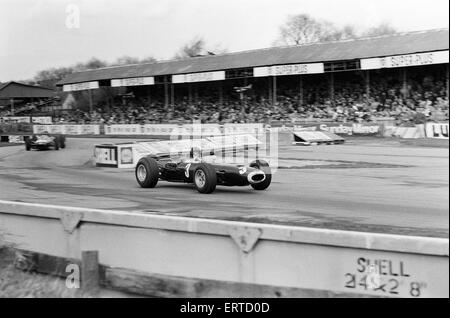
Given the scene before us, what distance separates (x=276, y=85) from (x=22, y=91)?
3123 millimetres

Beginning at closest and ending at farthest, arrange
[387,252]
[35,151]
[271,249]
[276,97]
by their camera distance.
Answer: [387,252] < [271,249] < [276,97] < [35,151]

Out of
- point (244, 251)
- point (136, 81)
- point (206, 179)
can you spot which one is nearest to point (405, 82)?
point (244, 251)

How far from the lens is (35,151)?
7473mm

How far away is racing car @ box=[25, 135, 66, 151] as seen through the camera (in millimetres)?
7363

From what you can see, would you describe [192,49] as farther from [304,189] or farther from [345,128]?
[304,189]

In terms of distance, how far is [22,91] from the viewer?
7.29m

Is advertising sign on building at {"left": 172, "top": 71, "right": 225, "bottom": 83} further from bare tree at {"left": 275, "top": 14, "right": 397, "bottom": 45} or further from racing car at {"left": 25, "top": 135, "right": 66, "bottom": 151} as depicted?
racing car at {"left": 25, "top": 135, "right": 66, "bottom": 151}

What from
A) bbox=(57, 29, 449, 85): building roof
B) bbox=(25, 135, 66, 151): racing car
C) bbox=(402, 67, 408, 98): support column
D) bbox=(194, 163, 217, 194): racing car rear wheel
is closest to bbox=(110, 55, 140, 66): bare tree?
bbox=(57, 29, 449, 85): building roof

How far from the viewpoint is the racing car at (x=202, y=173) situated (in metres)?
8.41

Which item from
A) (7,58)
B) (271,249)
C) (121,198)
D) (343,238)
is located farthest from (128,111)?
(343,238)

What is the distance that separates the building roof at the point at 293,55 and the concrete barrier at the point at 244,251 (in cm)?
156

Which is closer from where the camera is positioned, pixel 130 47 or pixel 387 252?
pixel 387 252
